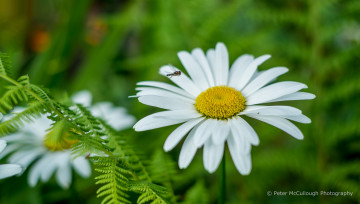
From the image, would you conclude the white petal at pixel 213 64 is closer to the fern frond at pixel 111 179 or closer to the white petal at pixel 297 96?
the white petal at pixel 297 96

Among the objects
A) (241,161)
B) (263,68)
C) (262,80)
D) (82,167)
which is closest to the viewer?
(241,161)

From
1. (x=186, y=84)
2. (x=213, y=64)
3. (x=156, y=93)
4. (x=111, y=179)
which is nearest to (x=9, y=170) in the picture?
(x=111, y=179)

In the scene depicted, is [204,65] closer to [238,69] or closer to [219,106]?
[238,69]

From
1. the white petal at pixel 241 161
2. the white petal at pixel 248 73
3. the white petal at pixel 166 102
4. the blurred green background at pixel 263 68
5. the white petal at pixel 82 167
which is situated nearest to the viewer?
the white petal at pixel 241 161

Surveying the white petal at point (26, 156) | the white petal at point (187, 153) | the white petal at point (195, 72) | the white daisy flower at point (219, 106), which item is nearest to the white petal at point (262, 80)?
the white daisy flower at point (219, 106)

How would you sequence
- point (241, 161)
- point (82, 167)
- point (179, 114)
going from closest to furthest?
point (241, 161), point (179, 114), point (82, 167)

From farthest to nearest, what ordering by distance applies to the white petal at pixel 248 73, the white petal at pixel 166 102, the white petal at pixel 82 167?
the white petal at pixel 82 167, the white petal at pixel 248 73, the white petal at pixel 166 102

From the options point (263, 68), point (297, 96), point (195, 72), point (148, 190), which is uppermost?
point (263, 68)
